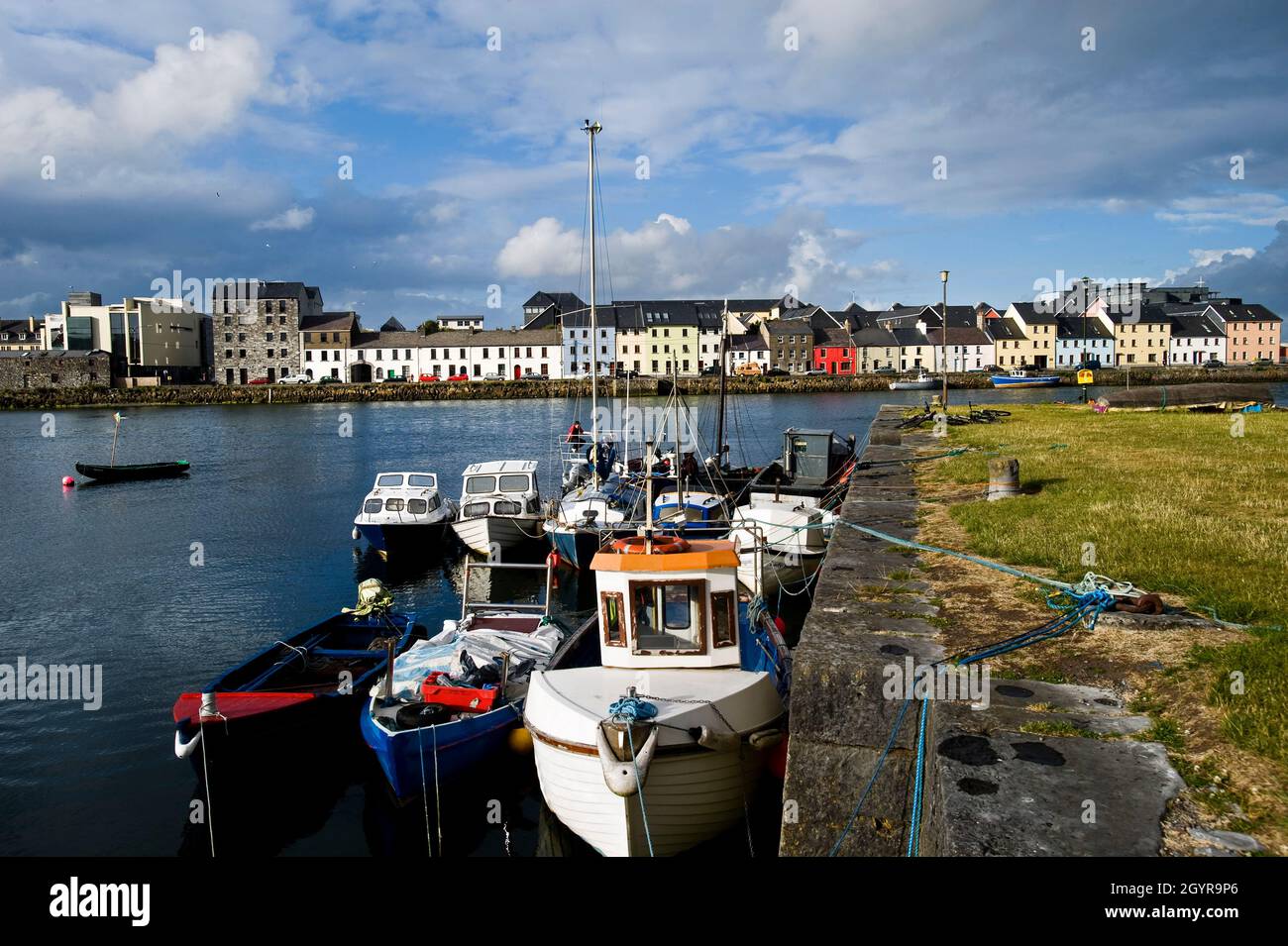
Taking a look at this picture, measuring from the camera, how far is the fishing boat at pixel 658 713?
9.95 m

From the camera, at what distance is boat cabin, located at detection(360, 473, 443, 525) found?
99.3 ft

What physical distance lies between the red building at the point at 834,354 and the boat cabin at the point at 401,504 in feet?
378

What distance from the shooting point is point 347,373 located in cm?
13450

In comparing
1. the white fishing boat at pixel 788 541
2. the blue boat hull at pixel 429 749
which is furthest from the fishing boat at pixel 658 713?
the white fishing boat at pixel 788 541

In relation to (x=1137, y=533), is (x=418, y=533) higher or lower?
lower

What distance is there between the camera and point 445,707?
43.4 ft

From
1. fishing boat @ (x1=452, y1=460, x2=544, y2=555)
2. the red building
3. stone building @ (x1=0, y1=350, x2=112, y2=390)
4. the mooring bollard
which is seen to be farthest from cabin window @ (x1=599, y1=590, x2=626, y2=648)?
stone building @ (x1=0, y1=350, x2=112, y2=390)

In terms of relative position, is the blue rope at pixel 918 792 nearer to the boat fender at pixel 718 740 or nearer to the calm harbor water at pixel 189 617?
the boat fender at pixel 718 740

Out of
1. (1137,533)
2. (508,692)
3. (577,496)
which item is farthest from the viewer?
(577,496)

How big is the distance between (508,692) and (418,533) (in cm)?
1706
